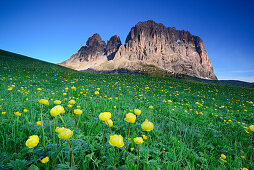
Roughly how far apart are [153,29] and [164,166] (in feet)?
479

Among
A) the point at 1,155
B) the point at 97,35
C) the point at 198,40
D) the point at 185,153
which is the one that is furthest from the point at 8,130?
the point at 97,35

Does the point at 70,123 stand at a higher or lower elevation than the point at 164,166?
higher

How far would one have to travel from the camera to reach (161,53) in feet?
408

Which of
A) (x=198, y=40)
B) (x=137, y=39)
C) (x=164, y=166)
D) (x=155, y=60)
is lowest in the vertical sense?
(x=164, y=166)

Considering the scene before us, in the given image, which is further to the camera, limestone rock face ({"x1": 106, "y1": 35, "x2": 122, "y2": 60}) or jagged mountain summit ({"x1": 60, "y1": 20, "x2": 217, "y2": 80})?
limestone rock face ({"x1": 106, "y1": 35, "x2": 122, "y2": 60})

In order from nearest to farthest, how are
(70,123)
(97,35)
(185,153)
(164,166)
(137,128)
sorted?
(164,166)
(185,153)
(70,123)
(137,128)
(97,35)

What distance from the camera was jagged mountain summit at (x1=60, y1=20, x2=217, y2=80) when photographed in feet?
386

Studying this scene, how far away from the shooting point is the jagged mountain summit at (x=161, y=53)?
117688 millimetres

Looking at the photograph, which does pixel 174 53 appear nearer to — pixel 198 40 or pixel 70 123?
pixel 198 40

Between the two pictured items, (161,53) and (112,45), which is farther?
(112,45)

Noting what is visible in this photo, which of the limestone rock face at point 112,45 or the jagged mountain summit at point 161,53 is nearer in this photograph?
the jagged mountain summit at point 161,53

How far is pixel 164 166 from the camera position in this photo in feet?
4.39

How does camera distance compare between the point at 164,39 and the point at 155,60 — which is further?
the point at 164,39

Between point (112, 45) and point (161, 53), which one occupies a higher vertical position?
point (112, 45)
